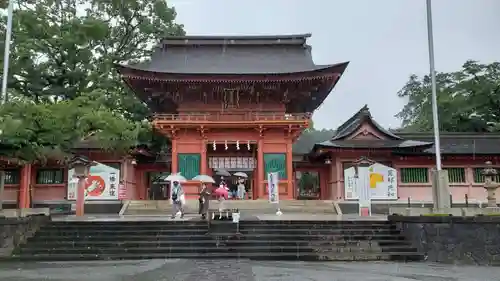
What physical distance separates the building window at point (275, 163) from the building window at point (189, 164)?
3.76 meters

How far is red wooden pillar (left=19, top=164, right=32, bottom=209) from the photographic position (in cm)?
2405

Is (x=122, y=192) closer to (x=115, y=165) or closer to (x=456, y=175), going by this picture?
(x=115, y=165)

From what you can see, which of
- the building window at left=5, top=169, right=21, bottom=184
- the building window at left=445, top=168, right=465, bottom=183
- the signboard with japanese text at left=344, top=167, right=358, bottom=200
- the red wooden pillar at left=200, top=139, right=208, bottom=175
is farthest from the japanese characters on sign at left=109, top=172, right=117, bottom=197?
the building window at left=445, top=168, right=465, bottom=183

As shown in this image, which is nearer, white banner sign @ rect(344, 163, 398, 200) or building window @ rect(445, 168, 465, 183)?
white banner sign @ rect(344, 163, 398, 200)

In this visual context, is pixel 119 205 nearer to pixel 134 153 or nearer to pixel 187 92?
pixel 134 153

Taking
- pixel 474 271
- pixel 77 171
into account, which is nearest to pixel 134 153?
pixel 77 171

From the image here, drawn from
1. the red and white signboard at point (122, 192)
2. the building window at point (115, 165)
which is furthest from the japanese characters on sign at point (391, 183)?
the building window at point (115, 165)

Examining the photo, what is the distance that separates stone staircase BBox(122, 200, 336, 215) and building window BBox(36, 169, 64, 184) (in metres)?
5.00

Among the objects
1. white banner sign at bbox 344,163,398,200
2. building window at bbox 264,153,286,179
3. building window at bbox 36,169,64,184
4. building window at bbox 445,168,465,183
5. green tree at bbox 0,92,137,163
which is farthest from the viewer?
building window at bbox 445,168,465,183

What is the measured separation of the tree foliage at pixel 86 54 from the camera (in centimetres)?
1342

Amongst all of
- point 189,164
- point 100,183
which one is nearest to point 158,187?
point 100,183

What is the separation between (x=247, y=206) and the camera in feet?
75.6

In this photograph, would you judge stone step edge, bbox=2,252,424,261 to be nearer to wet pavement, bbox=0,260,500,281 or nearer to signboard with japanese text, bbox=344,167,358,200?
wet pavement, bbox=0,260,500,281

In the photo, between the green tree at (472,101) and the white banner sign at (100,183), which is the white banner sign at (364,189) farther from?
the green tree at (472,101)
